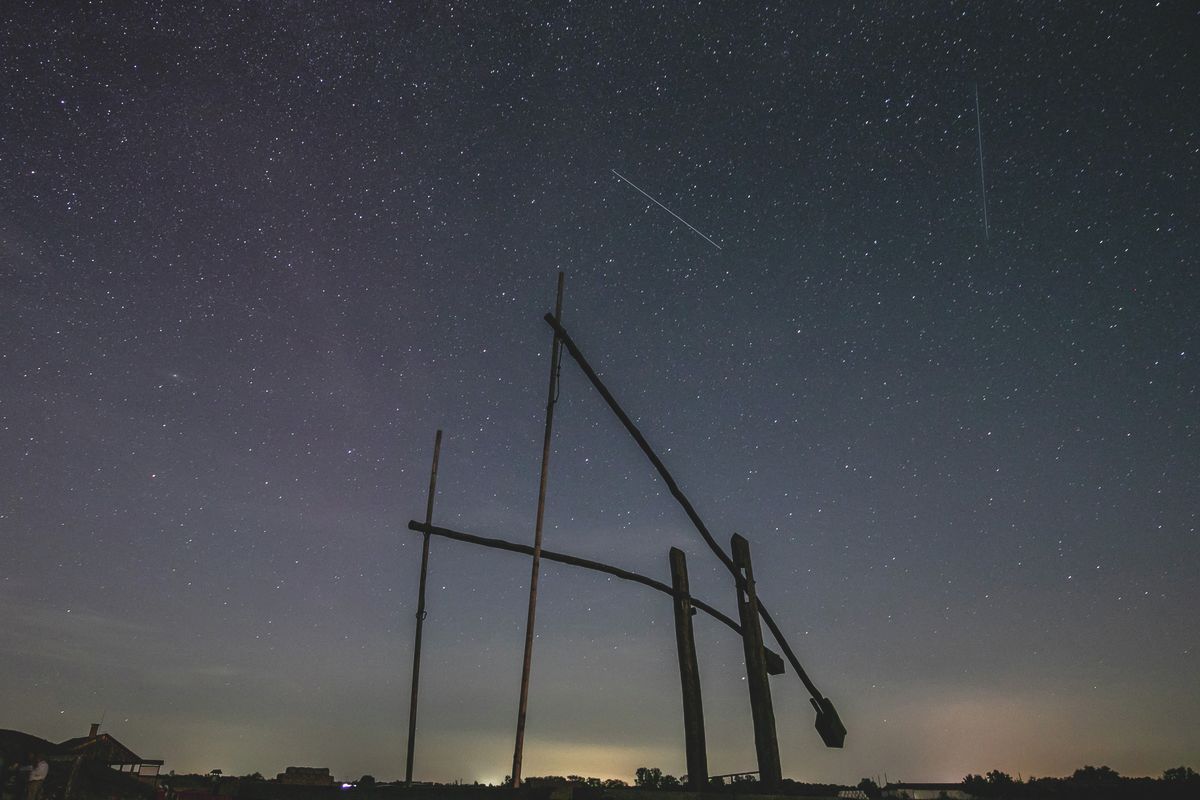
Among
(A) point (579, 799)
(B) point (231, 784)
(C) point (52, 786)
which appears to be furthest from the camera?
(C) point (52, 786)

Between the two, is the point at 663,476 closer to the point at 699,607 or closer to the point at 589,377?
the point at 589,377

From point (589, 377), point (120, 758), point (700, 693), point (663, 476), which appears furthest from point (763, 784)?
point (120, 758)

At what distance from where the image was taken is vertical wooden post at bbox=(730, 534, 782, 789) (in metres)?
9.34

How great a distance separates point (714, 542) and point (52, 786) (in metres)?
25.8

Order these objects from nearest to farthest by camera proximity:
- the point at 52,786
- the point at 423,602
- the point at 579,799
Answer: the point at 579,799
the point at 423,602
the point at 52,786

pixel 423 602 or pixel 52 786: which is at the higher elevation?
pixel 423 602

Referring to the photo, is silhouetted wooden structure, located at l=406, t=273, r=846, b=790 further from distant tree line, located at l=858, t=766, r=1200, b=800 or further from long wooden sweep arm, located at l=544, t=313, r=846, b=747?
distant tree line, located at l=858, t=766, r=1200, b=800

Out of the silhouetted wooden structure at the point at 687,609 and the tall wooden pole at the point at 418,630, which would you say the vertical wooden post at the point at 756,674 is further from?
the tall wooden pole at the point at 418,630

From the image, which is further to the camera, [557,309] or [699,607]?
[699,607]

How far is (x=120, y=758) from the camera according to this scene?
35.8m

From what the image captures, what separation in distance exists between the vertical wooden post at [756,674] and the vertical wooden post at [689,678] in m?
0.96

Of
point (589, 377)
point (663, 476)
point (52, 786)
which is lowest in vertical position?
point (52, 786)

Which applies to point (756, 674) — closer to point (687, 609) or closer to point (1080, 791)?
point (687, 609)

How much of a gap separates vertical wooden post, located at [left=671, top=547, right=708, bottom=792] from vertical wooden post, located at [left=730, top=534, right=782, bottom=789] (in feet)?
3.15
